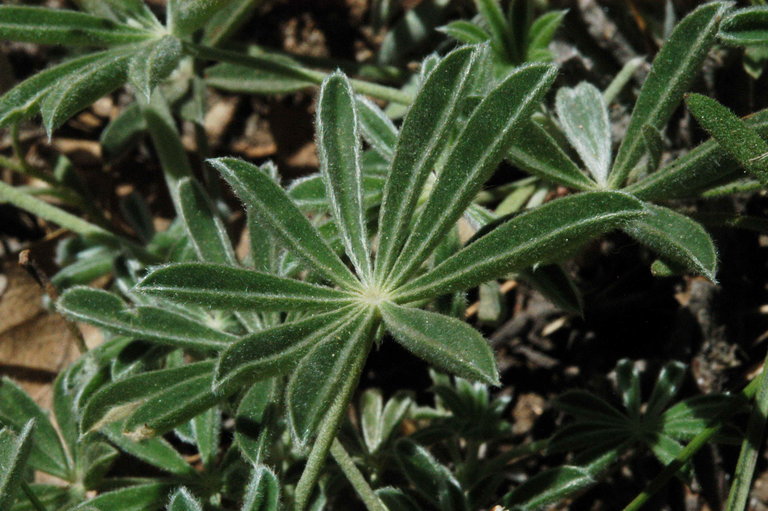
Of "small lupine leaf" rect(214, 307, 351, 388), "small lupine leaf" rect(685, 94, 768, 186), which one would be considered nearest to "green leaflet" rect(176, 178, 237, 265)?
"small lupine leaf" rect(214, 307, 351, 388)

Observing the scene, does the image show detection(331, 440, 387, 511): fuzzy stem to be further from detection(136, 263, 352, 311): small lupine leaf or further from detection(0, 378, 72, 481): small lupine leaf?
detection(0, 378, 72, 481): small lupine leaf

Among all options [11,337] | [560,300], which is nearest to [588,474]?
[560,300]

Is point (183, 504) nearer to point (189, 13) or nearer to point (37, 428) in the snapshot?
point (37, 428)

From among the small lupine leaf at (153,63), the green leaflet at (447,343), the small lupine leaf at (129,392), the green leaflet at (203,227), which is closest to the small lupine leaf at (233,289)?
the green leaflet at (447,343)

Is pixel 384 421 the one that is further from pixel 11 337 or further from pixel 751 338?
pixel 11 337

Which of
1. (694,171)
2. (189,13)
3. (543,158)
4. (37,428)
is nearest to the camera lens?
(694,171)

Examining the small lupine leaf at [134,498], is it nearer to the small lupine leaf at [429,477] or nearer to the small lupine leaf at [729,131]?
the small lupine leaf at [429,477]

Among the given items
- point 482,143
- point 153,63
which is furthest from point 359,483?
point 153,63

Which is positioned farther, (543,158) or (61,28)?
(61,28)
